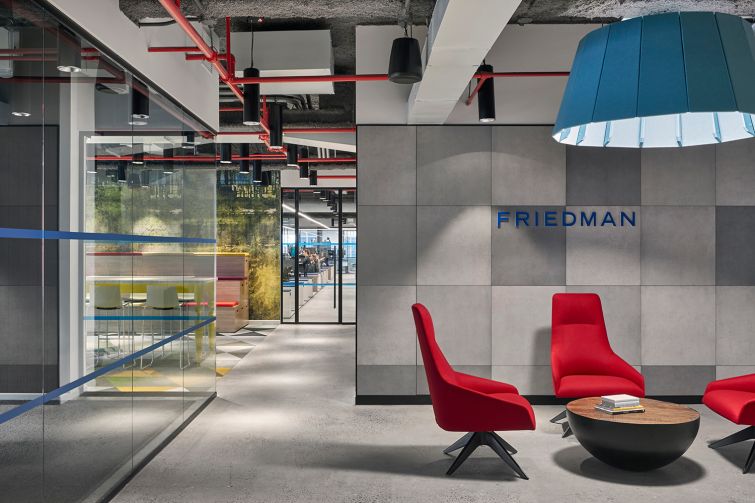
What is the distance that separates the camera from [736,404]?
15.6ft

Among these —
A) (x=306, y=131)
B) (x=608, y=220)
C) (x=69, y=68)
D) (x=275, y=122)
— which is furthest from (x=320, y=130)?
(x=69, y=68)

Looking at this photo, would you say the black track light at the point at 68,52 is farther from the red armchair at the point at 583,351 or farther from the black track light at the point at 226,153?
the black track light at the point at 226,153

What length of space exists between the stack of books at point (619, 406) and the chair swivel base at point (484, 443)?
742 millimetres

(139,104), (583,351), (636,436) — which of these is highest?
(139,104)

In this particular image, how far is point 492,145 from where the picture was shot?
6594 mm

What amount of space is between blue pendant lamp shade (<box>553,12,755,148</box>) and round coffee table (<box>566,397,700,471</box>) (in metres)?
2.69

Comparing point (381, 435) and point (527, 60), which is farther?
point (527, 60)

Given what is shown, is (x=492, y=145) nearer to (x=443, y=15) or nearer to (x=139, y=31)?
(x=443, y=15)

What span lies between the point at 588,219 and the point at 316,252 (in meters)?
7.98

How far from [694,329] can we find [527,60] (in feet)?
10.7

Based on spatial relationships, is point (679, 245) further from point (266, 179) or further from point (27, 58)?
point (266, 179)

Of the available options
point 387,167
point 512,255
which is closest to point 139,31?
point 387,167

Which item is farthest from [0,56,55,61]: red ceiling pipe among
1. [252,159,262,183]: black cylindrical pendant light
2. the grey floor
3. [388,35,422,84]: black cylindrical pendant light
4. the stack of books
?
[252,159,262,183]: black cylindrical pendant light

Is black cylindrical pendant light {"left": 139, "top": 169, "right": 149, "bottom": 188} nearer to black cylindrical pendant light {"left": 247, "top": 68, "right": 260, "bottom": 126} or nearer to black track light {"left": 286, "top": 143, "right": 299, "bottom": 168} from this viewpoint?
black cylindrical pendant light {"left": 247, "top": 68, "right": 260, "bottom": 126}
